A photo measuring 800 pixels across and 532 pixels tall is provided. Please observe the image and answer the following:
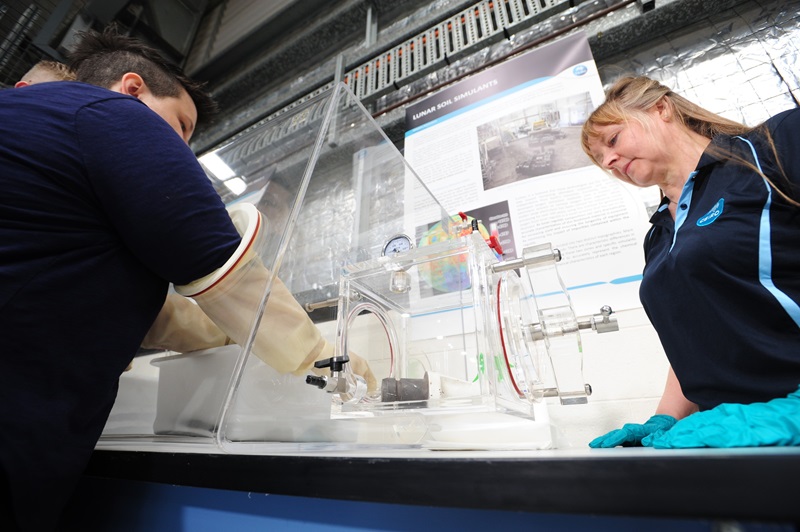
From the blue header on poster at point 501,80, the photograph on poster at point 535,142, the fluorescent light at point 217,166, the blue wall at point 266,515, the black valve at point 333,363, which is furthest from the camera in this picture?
the blue header on poster at point 501,80

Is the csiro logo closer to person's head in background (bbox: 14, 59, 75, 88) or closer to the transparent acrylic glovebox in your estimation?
the transparent acrylic glovebox

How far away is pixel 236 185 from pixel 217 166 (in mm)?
178

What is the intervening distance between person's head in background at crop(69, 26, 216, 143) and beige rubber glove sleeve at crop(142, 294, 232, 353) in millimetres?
507

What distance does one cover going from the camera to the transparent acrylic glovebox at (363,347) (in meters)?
0.68

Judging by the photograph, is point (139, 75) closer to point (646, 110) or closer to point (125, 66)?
point (125, 66)

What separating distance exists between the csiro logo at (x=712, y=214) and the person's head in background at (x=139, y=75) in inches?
52.4

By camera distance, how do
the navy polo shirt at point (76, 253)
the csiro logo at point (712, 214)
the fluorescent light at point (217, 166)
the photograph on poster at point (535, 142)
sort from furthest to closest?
the photograph on poster at point (535, 142)
the fluorescent light at point (217, 166)
the csiro logo at point (712, 214)
the navy polo shirt at point (76, 253)

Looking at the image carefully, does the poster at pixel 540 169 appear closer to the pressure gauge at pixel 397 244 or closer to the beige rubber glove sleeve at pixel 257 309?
the pressure gauge at pixel 397 244

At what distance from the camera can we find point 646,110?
1144mm

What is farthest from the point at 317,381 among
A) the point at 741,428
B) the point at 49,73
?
the point at 49,73

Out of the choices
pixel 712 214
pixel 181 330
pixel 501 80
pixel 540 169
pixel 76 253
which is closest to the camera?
pixel 76 253

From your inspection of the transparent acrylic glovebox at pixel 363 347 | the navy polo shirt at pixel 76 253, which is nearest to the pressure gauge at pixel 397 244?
the transparent acrylic glovebox at pixel 363 347

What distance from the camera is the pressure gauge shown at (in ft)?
3.71

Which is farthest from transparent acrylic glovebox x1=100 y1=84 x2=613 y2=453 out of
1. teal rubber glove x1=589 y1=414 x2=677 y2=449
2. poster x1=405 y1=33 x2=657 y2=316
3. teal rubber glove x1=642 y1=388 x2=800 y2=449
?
poster x1=405 y1=33 x2=657 y2=316
